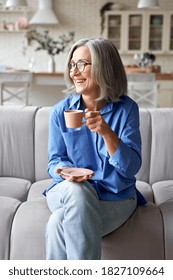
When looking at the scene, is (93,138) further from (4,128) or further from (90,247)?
(4,128)

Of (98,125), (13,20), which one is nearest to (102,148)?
(98,125)

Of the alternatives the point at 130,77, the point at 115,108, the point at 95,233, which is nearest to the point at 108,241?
the point at 95,233

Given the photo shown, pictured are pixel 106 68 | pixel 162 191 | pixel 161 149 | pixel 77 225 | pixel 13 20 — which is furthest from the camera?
pixel 13 20

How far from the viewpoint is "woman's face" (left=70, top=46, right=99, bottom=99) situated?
1569 millimetres

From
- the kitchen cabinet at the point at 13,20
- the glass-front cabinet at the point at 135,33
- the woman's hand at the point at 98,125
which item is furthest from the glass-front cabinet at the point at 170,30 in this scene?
the woman's hand at the point at 98,125

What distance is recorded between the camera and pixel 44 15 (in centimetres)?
690

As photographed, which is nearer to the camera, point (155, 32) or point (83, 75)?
point (83, 75)

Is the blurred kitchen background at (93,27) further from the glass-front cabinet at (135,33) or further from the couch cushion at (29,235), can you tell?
the couch cushion at (29,235)

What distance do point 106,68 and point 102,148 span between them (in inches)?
12.4

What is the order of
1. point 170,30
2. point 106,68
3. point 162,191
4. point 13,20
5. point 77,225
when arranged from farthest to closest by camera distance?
point 13,20
point 170,30
point 162,191
point 106,68
point 77,225

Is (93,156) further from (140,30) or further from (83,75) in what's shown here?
(140,30)

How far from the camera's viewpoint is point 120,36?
7242mm

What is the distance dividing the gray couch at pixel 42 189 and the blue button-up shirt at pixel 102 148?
16cm
